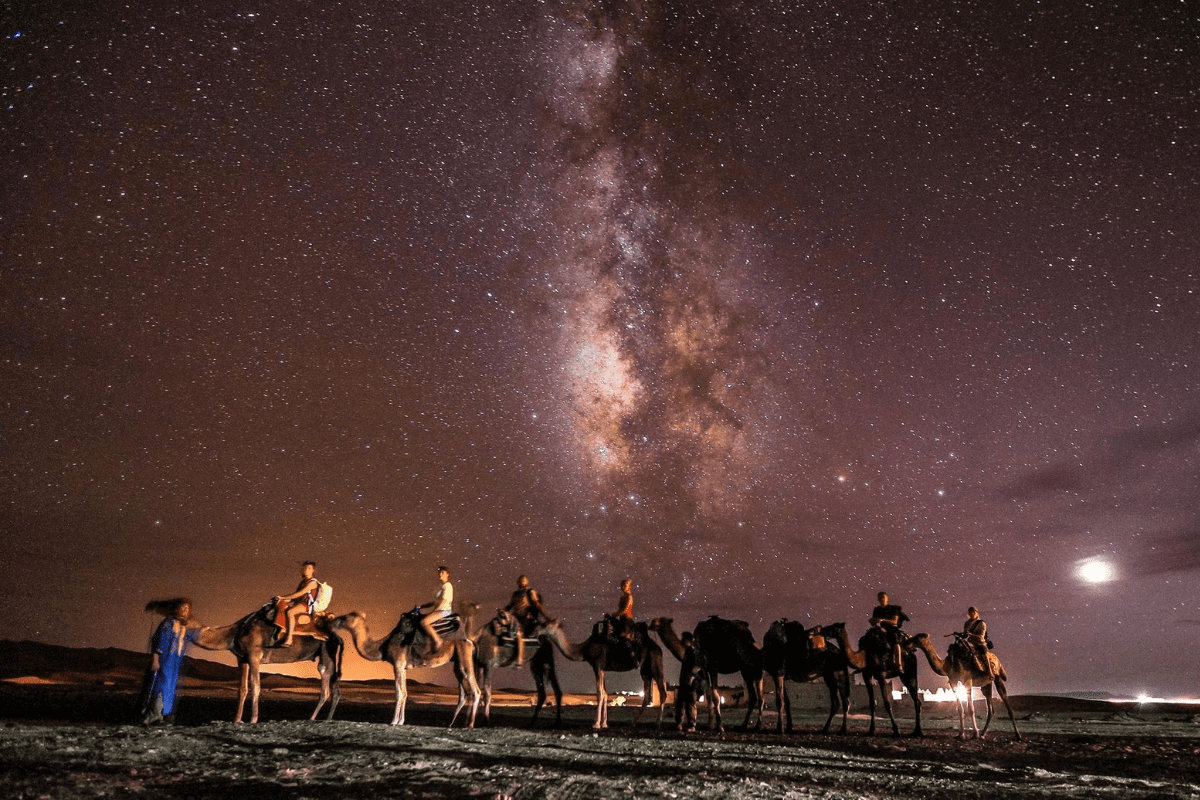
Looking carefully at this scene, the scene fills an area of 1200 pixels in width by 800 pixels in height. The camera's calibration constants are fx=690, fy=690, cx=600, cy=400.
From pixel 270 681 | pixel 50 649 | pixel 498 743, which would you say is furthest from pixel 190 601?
pixel 50 649

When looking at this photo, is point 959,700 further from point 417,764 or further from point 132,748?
point 132,748

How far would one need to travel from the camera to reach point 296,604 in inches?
490

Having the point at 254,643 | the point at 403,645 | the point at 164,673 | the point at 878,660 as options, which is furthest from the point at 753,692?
the point at 164,673

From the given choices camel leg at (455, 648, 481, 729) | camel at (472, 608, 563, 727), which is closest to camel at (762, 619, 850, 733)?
camel at (472, 608, 563, 727)

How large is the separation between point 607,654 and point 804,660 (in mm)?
5397

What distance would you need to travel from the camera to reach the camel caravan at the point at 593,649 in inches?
488

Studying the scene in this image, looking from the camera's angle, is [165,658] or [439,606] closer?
[165,658]

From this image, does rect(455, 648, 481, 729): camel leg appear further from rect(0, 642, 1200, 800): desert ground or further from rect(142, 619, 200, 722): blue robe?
rect(142, 619, 200, 722): blue robe

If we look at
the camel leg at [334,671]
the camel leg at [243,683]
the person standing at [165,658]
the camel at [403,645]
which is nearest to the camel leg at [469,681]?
the camel at [403,645]

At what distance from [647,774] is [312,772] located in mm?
3402

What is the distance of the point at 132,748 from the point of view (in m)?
7.34

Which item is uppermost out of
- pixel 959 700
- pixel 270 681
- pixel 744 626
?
pixel 744 626

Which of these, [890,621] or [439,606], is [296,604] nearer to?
[439,606]

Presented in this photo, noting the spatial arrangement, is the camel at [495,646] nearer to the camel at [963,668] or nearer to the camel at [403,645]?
the camel at [403,645]
